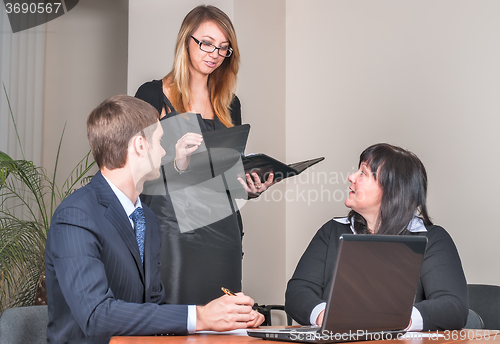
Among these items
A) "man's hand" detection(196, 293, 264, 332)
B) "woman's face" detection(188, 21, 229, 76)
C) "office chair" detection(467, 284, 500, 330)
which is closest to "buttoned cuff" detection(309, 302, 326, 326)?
"man's hand" detection(196, 293, 264, 332)

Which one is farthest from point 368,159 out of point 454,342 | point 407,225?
point 454,342

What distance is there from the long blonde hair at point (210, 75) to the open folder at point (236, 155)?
0.33m

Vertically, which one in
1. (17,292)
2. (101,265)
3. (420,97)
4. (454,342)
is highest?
(420,97)

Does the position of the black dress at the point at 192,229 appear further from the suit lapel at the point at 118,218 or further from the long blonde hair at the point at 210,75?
the suit lapel at the point at 118,218

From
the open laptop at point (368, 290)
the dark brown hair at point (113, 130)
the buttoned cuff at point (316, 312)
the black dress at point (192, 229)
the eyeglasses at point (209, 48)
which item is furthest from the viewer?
the eyeglasses at point (209, 48)

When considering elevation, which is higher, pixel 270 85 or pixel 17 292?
pixel 270 85

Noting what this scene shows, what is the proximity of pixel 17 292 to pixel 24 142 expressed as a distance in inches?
45.7

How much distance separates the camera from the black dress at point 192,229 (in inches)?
67.8

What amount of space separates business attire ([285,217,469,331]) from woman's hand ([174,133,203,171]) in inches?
21.7

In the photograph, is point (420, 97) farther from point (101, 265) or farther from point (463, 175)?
point (101, 265)

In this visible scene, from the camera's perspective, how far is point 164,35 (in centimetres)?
310

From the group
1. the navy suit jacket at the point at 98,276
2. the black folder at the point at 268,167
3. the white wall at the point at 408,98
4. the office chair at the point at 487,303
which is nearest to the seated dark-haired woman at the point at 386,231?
the black folder at the point at 268,167

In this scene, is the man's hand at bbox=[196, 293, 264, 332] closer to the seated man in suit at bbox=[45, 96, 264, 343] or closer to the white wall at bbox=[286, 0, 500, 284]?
the seated man in suit at bbox=[45, 96, 264, 343]

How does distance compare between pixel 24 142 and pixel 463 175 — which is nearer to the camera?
pixel 463 175
